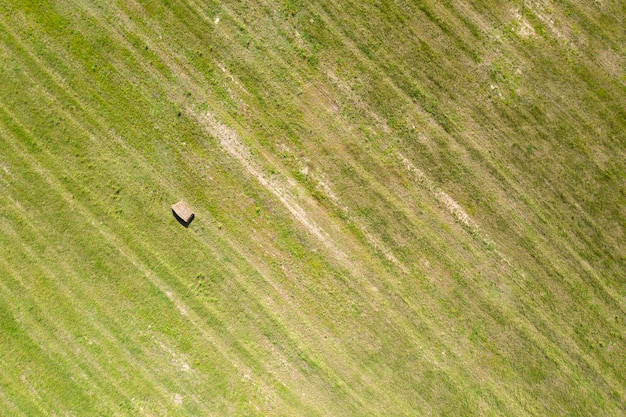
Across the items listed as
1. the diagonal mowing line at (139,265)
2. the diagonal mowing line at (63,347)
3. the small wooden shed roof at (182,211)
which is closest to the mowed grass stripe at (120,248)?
the diagonal mowing line at (139,265)

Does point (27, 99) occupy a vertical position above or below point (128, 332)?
above

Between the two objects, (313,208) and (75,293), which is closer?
(75,293)

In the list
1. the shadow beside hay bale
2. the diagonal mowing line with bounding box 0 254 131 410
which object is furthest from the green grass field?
the shadow beside hay bale

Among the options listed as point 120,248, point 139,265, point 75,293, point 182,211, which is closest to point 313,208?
point 182,211

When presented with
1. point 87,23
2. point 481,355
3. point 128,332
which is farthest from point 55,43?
point 481,355

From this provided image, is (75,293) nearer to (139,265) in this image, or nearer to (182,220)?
(139,265)

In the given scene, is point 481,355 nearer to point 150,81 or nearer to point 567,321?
point 567,321
